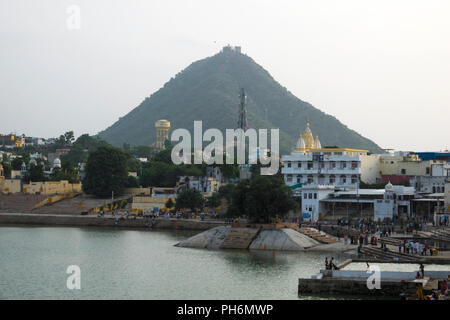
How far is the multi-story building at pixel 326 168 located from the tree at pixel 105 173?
57.9ft

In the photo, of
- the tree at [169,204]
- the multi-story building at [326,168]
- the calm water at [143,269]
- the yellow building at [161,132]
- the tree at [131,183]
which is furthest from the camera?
the yellow building at [161,132]

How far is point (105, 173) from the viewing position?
7556 centimetres

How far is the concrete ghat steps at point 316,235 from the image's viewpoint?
45819mm

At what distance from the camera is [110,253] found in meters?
41.5

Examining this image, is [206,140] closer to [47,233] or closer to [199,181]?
[199,181]

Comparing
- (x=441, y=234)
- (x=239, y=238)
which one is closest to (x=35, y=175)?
(x=239, y=238)

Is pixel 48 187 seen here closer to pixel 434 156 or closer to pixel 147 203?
pixel 147 203

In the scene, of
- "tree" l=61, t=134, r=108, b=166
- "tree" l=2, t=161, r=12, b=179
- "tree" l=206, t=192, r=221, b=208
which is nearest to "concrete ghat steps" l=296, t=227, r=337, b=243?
"tree" l=206, t=192, r=221, b=208

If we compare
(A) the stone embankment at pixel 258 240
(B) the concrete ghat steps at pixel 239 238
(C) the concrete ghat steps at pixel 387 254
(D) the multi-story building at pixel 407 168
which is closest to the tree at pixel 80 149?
(D) the multi-story building at pixel 407 168

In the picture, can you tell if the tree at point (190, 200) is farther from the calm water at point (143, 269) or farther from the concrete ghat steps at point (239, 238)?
the concrete ghat steps at point (239, 238)

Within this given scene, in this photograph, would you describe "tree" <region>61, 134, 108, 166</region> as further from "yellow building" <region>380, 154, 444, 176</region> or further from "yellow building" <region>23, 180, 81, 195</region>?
"yellow building" <region>380, 154, 444, 176</region>

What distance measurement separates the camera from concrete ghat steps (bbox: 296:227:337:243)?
150 ft

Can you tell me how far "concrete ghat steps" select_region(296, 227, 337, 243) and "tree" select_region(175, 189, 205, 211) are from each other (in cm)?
1951
